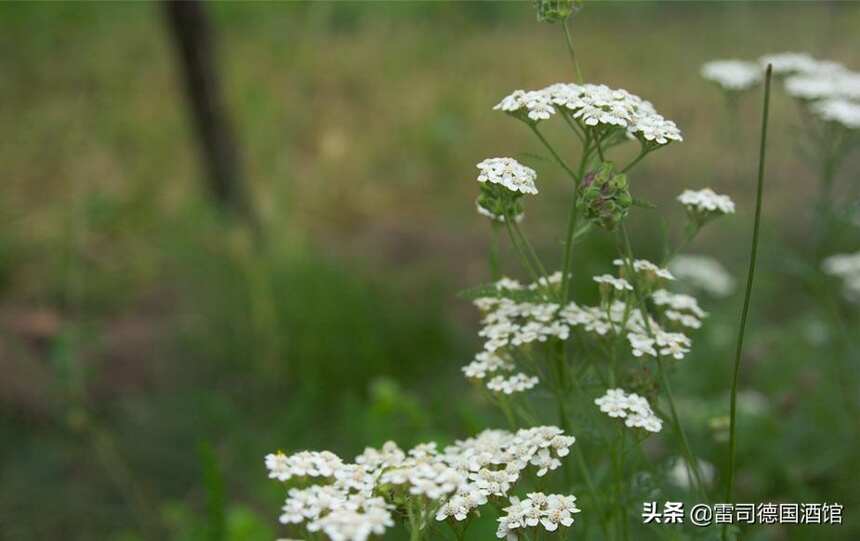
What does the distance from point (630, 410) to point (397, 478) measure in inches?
14.2

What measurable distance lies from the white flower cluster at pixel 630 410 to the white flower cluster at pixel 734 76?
1.12 metres

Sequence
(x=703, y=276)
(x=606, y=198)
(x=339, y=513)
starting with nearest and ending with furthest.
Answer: (x=339, y=513)
(x=606, y=198)
(x=703, y=276)

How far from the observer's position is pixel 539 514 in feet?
3.43

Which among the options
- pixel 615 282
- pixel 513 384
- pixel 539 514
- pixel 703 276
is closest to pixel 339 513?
pixel 539 514

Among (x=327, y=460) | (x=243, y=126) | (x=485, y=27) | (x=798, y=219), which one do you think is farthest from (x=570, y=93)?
(x=485, y=27)

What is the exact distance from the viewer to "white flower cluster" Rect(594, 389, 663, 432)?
1.15 m

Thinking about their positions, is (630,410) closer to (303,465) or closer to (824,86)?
(303,465)

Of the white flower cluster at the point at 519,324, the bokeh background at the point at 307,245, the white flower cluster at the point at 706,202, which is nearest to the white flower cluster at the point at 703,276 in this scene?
the bokeh background at the point at 307,245

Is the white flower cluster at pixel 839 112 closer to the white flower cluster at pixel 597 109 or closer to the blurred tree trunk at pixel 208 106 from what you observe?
the white flower cluster at pixel 597 109

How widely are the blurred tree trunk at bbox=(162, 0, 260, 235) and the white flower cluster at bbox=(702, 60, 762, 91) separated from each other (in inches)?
81.4

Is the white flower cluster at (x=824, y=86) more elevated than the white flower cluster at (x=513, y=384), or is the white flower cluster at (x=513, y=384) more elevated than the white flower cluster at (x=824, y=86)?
the white flower cluster at (x=824, y=86)

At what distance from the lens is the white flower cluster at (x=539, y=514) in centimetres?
103

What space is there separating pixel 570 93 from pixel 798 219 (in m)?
3.68

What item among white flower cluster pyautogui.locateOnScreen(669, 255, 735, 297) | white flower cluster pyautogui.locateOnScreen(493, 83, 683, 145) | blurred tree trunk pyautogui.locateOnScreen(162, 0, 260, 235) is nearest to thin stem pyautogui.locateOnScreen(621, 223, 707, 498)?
white flower cluster pyautogui.locateOnScreen(493, 83, 683, 145)
